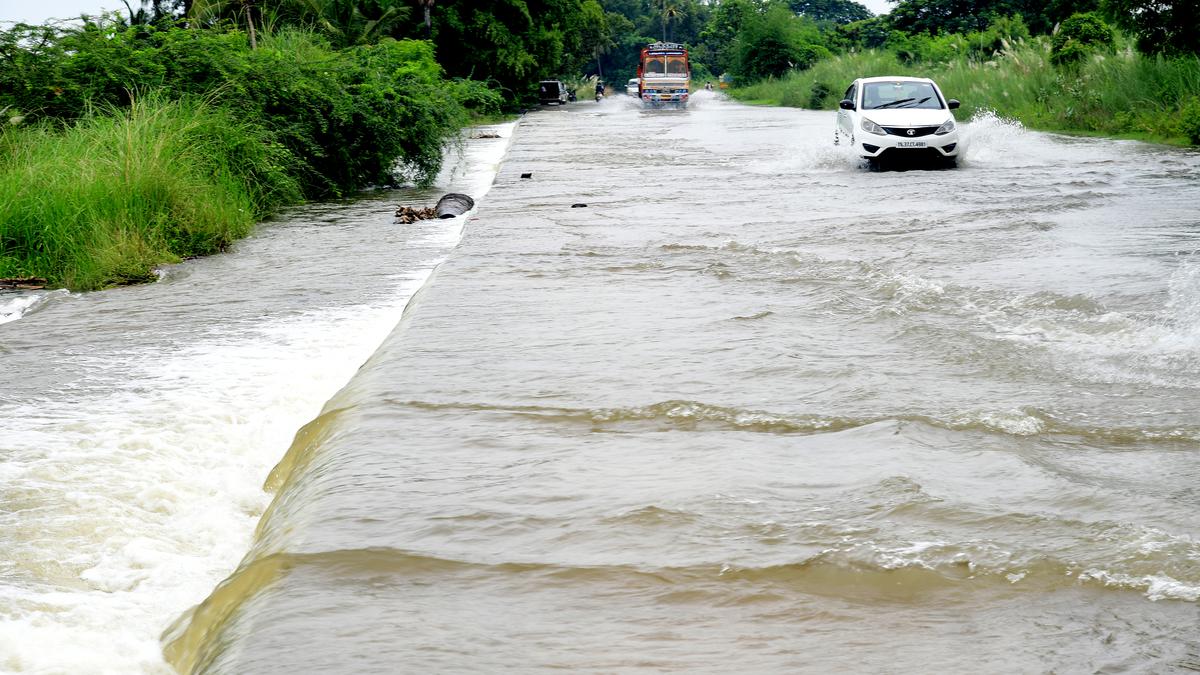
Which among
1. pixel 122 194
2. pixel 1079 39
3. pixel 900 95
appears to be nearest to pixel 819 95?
pixel 1079 39

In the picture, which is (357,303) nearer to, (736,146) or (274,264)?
(274,264)

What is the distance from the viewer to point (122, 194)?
1030cm

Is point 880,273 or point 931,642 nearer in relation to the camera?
point 931,642

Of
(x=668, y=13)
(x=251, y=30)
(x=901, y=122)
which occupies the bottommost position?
(x=901, y=122)

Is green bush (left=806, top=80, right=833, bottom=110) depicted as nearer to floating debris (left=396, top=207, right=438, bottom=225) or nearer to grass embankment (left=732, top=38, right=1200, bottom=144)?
grass embankment (left=732, top=38, right=1200, bottom=144)

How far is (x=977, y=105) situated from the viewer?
29016mm

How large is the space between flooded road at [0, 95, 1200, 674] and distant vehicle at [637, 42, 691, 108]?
43549mm

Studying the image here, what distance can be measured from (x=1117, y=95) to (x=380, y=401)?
2137cm

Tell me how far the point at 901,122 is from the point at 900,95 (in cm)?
136

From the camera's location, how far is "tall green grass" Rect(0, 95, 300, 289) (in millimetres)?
9656

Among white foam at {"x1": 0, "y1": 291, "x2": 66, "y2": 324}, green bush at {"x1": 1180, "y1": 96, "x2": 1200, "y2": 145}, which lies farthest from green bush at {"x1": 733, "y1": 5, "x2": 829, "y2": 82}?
white foam at {"x1": 0, "y1": 291, "x2": 66, "y2": 324}

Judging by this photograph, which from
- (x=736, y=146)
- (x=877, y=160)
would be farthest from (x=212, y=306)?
(x=736, y=146)

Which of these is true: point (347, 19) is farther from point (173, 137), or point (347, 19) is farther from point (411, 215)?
point (173, 137)

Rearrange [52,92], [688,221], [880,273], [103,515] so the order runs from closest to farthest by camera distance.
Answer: [103,515], [880,273], [688,221], [52,92]
